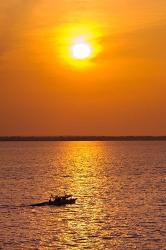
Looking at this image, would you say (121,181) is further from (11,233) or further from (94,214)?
(11,233)

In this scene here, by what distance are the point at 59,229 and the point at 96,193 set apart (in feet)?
145

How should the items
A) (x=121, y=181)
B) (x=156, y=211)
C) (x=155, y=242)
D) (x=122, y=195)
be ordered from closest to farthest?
1. (x=155, y=242)
2. (x=156, y=211)
3. (x=122, y=195)
4. (x=121, y=181)

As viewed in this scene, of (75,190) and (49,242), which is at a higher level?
(75,190)

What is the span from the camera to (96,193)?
393ft

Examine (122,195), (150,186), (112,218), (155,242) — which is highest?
(150,186)

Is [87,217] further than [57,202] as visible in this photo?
No

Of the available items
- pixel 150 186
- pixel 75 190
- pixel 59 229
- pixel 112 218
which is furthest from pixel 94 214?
pixel 150 186

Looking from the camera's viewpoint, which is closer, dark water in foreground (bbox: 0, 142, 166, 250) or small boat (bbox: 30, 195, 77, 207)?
dark water in foreground (bbox: 0, 142, 166, 250)

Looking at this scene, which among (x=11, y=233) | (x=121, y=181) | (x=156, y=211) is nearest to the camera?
(x=11, y=233)

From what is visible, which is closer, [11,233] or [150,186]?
[11,233]

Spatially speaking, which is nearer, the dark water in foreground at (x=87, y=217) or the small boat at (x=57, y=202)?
the dark water in foreground at (x=87, y=217)

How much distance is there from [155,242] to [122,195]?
48.4m

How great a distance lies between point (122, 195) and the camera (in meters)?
116

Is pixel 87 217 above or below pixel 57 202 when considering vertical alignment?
below
